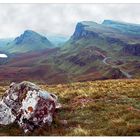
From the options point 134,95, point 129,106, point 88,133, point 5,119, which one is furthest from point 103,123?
point 134,95

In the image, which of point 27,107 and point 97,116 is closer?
point 27,107

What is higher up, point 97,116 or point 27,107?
point 27,107

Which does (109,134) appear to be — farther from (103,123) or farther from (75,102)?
(75,102)

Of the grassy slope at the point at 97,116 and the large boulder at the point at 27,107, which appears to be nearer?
the grassy slope at the point at 97,116

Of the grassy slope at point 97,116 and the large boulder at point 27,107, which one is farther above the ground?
the large boulder at point 27,107
